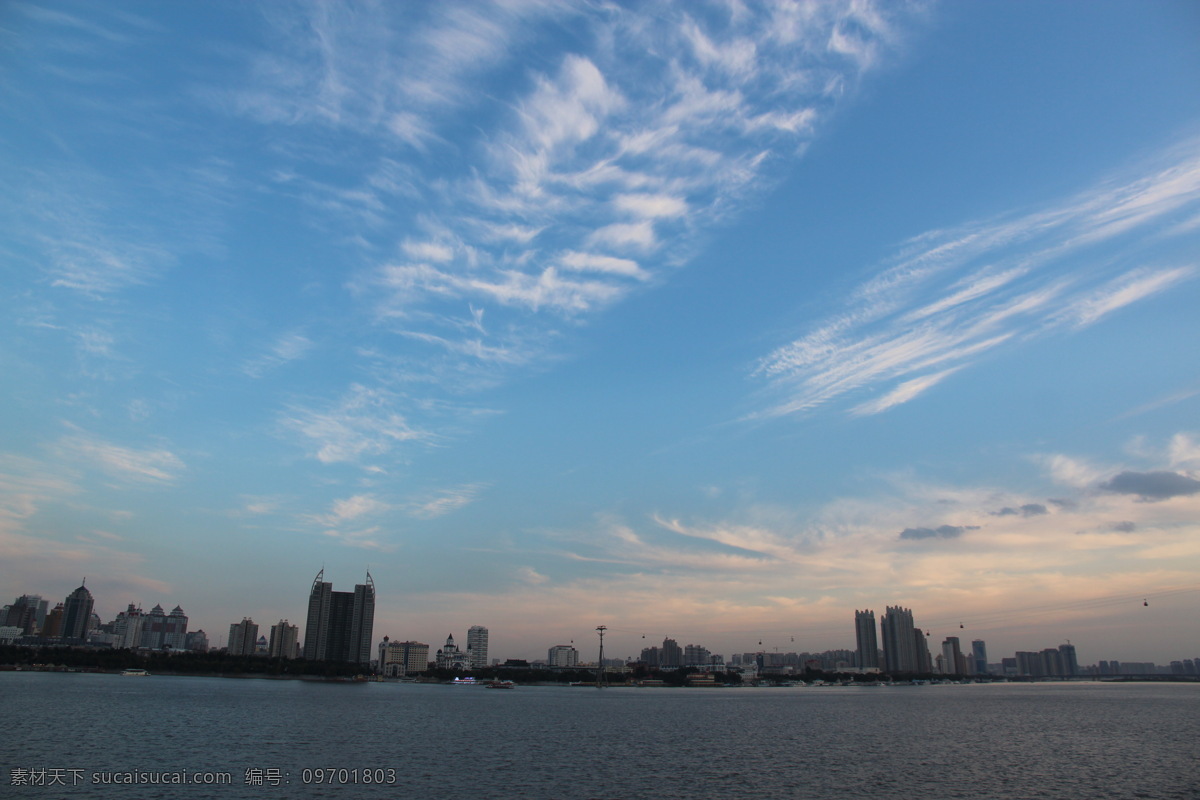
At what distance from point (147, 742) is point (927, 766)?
223 feet

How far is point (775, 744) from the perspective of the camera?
245 ft

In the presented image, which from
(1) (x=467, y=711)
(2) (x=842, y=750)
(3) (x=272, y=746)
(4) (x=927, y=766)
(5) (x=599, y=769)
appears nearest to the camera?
(5) (x=599, y=769)

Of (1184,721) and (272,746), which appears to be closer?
(272,746)

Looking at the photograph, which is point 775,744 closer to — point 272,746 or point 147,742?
point 272,746

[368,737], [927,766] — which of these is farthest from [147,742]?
[927,766]

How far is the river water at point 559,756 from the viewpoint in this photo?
150ft

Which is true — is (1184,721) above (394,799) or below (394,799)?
below

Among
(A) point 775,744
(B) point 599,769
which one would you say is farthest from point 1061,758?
(B) point 599,769

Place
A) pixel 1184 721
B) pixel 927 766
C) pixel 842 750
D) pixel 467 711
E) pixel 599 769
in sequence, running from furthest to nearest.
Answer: pixel 467 711
pixel 1184 721
pixel 842 750
pixel 927 766
pixel 599 769

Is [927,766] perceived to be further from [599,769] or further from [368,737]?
[368,737]

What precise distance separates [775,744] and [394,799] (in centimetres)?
4732

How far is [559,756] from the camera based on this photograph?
203ft

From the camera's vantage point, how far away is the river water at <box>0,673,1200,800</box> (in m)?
45.7

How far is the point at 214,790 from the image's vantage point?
42.4 meters
